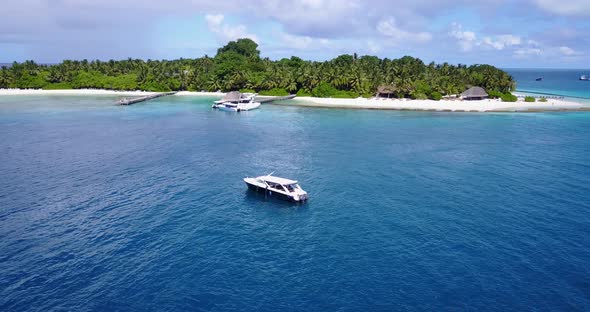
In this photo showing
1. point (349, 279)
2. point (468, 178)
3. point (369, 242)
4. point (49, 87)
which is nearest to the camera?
point (349, 279)

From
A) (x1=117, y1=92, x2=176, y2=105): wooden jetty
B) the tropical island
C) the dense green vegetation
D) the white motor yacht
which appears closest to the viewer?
the white motor yacht

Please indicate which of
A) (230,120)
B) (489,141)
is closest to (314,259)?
(489,141)

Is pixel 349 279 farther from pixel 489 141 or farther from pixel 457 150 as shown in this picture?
pixel 489 141

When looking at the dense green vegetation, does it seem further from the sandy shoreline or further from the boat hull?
the boat hull

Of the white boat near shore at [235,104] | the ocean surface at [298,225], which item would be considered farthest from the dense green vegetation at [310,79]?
the ocean surface at [298,225]

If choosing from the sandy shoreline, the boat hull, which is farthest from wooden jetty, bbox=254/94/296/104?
the boat hull

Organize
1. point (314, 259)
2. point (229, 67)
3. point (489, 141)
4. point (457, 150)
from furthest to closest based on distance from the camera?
point (229, 67)
point (489, 141)
point (457, 150)
point (314, 259)
